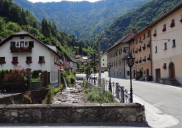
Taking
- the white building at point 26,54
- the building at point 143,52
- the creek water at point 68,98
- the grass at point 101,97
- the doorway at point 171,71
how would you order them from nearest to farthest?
the grass at point 101,97
the creek water at point 68,98
the doorway at point 171,71
the building at point 143,52
the white building at point 26,54

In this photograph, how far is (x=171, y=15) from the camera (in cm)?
2459

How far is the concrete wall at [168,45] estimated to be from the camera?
22703 mm

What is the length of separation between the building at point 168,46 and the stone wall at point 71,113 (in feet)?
60.4

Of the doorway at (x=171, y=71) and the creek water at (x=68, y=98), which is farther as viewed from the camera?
the doorway at (x=171, y=71)

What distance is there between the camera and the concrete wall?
22.7 m

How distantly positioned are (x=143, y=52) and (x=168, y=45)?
11.1 m

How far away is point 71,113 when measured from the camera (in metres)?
6.53

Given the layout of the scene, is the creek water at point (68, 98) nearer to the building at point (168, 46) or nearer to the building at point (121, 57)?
the building at point (168, 46)

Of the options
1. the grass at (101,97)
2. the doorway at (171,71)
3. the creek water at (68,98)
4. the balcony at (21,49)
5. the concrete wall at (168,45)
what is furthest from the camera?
the balcony at (21,49)

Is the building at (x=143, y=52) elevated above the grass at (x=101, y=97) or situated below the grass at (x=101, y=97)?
above

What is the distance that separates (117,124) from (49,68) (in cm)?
3018

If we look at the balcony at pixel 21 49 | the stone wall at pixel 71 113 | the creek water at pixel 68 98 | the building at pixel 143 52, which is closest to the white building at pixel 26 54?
the balcony at pixel 21 49

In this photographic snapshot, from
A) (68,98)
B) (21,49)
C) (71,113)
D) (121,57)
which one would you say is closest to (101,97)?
(71,113)

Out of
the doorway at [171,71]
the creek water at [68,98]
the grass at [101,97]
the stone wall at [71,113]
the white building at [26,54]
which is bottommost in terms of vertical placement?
the creek water at [68,98]
